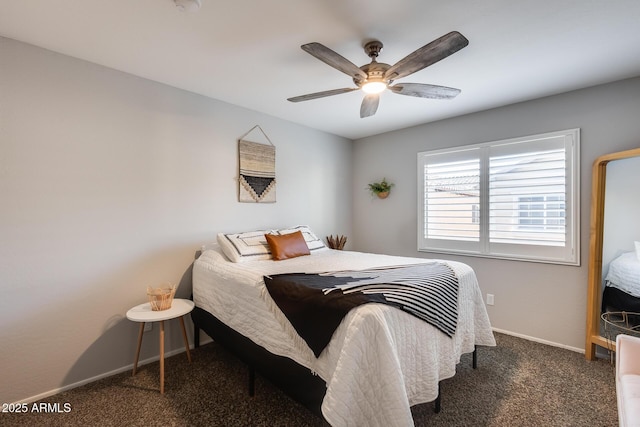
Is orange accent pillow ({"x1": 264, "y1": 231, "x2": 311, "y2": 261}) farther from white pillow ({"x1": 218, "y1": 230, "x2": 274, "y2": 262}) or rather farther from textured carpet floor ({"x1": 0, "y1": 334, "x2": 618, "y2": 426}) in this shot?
textured carpet floor ({"x1": 0, "y1": 334, "x2": 618, "y2": 426})

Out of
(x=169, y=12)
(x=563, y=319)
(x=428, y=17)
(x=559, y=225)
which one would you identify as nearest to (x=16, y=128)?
(x=169, y=12)

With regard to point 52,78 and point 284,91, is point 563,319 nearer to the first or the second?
point 284,91

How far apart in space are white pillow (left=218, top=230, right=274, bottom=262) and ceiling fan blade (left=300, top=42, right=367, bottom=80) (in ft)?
5.69

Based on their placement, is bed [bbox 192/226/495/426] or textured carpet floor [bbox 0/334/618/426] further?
textured carpet floor [bbox 0/334/618/426]

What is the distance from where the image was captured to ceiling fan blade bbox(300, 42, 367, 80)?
1.62 meters

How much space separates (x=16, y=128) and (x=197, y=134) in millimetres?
1253

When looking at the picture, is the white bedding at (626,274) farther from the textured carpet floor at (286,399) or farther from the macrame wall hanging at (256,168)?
the macrame wall hanging at (256,168)

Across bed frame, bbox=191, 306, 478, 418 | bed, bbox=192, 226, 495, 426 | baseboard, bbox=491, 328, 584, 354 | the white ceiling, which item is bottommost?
baseboard, bbox=491, 328, 584, 354

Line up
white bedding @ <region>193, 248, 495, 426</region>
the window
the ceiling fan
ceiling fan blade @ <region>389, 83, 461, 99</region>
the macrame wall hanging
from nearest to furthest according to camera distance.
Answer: white bedding @ <region>193, 248, 495, 426</region> < the ceiling fan < ceiling fan blade @ <region>389, 83, 461, 99</region> < the window < the macrame wall hanging

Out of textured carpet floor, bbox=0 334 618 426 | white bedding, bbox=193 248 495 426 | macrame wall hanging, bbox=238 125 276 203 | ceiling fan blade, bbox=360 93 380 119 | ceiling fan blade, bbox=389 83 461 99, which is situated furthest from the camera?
macrame wall hanging, bbox=238 125 276 203

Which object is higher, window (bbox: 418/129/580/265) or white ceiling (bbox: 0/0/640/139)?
white ceiling (bbox: 0/0/640/139)

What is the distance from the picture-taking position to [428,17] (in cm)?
174

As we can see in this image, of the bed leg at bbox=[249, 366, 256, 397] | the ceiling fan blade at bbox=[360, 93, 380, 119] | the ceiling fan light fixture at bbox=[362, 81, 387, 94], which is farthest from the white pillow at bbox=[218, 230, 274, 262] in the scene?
the ceiling fan light fixture at bbox=[362, 81, 387, 94]

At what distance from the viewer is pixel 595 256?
8.32 ft
